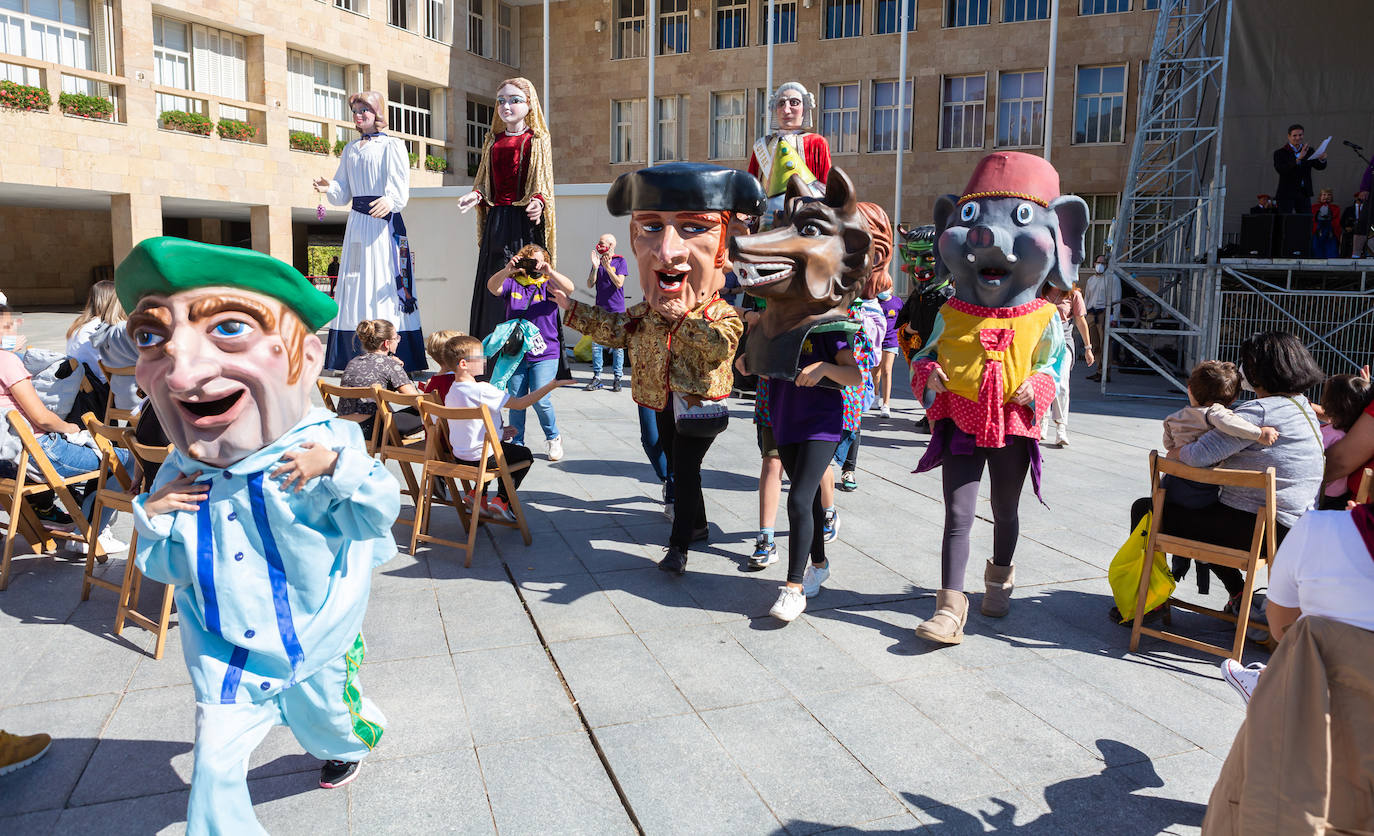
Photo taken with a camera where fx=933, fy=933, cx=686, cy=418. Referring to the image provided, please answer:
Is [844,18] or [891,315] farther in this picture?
[844,18]

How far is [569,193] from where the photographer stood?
1209cm

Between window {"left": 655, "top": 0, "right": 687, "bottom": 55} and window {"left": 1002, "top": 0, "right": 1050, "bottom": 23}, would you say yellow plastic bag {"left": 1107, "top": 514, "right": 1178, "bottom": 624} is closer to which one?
window {"left": 1002, "top": 0, "right": 1050, "bottom": 23}

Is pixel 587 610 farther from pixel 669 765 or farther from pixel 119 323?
pixel 119 323

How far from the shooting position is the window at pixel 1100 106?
2072 centimetres

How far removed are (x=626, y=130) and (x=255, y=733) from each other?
25328 millimetres

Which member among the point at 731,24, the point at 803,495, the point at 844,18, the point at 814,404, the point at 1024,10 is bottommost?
the point at 803,495

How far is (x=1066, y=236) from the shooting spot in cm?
369

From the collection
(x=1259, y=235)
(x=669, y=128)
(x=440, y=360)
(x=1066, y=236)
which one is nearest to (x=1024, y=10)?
(x=669, y=128)

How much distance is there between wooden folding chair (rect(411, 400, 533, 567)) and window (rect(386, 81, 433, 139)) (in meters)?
21.6

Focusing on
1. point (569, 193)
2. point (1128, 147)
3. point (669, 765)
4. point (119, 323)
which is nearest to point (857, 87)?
point (1128, 147)

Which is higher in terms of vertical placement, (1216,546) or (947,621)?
(1216,546)

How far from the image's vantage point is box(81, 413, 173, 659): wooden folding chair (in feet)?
11.4

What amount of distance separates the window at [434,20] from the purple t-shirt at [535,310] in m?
21.4

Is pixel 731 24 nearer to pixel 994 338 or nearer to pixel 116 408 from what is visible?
pixel 116 408
